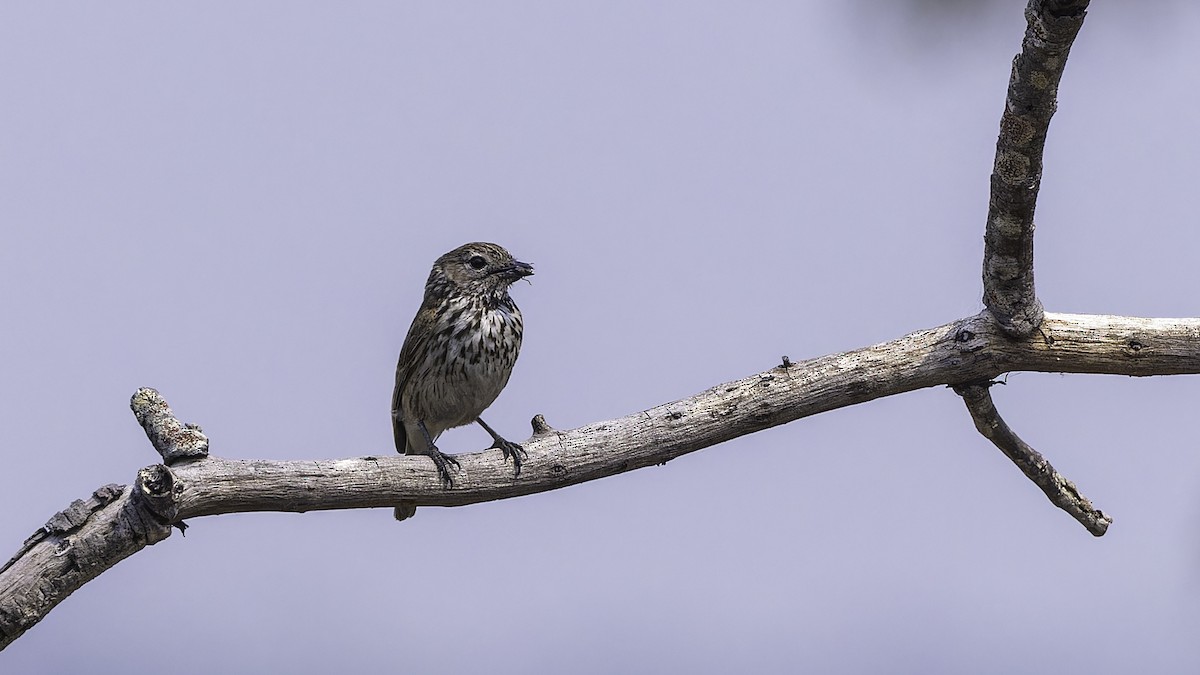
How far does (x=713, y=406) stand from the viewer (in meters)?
5.31

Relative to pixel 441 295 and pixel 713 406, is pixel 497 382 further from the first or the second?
pixel 713 406

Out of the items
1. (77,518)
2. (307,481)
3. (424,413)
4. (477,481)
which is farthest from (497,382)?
(77,518)

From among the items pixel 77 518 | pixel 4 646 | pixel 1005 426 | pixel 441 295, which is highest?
pixel 441 295

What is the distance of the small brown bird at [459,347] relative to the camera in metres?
6.85

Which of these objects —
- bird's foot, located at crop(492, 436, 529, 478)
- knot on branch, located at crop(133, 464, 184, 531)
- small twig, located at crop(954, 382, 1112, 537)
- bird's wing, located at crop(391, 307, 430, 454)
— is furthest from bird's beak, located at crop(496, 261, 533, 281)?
knot on branch, located at crop(133, 464, 184, 531)

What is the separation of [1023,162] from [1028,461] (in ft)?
4.90

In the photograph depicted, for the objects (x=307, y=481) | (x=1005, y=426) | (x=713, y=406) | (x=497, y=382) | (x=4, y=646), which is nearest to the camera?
(x=4, y=646)

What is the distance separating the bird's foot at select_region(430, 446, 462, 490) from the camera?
5.38 m

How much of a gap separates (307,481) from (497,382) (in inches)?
83.4

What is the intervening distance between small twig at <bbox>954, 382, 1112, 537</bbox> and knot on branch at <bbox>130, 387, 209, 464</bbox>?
2976 mm

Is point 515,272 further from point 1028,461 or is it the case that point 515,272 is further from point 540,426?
point 1028,461

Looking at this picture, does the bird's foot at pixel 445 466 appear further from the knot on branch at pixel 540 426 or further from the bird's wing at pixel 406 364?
the bird's wing at pixel 406 364

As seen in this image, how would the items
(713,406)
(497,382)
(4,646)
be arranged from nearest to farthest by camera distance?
(4,646) < (713,406) < (497,382)

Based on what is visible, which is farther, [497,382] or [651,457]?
[497,382]
